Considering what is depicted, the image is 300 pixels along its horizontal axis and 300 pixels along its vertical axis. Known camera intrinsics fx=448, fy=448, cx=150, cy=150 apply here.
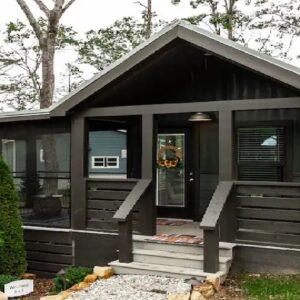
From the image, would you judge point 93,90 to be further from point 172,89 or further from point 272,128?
point 272,128

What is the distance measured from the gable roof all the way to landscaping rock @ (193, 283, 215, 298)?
247 cm

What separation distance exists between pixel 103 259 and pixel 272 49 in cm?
1490

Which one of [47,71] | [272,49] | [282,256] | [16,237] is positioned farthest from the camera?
[272,49]

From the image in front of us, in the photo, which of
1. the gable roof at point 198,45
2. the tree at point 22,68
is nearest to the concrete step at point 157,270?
the gable roof at point 198,45

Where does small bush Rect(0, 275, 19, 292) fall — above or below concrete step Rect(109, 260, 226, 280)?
below

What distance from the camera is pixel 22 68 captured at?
21.3m

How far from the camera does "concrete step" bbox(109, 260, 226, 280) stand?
5.23m

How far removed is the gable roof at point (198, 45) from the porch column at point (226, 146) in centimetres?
72

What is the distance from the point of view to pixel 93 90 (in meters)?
6.40

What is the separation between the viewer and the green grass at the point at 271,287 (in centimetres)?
473

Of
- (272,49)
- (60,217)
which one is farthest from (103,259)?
(272,49)

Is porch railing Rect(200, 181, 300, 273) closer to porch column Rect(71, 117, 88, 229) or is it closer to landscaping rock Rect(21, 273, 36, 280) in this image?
porch column Rect(71, 117, 88, 229)

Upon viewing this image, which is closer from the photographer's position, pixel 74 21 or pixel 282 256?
pixel 282 256

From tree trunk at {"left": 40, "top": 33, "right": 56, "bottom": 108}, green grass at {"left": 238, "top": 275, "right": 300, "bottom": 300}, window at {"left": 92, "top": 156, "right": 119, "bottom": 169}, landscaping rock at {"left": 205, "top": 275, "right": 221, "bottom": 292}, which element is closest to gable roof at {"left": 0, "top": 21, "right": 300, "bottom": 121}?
green grass at {"left": 238, "top": 275, "right": 300, "bottom": 300}
